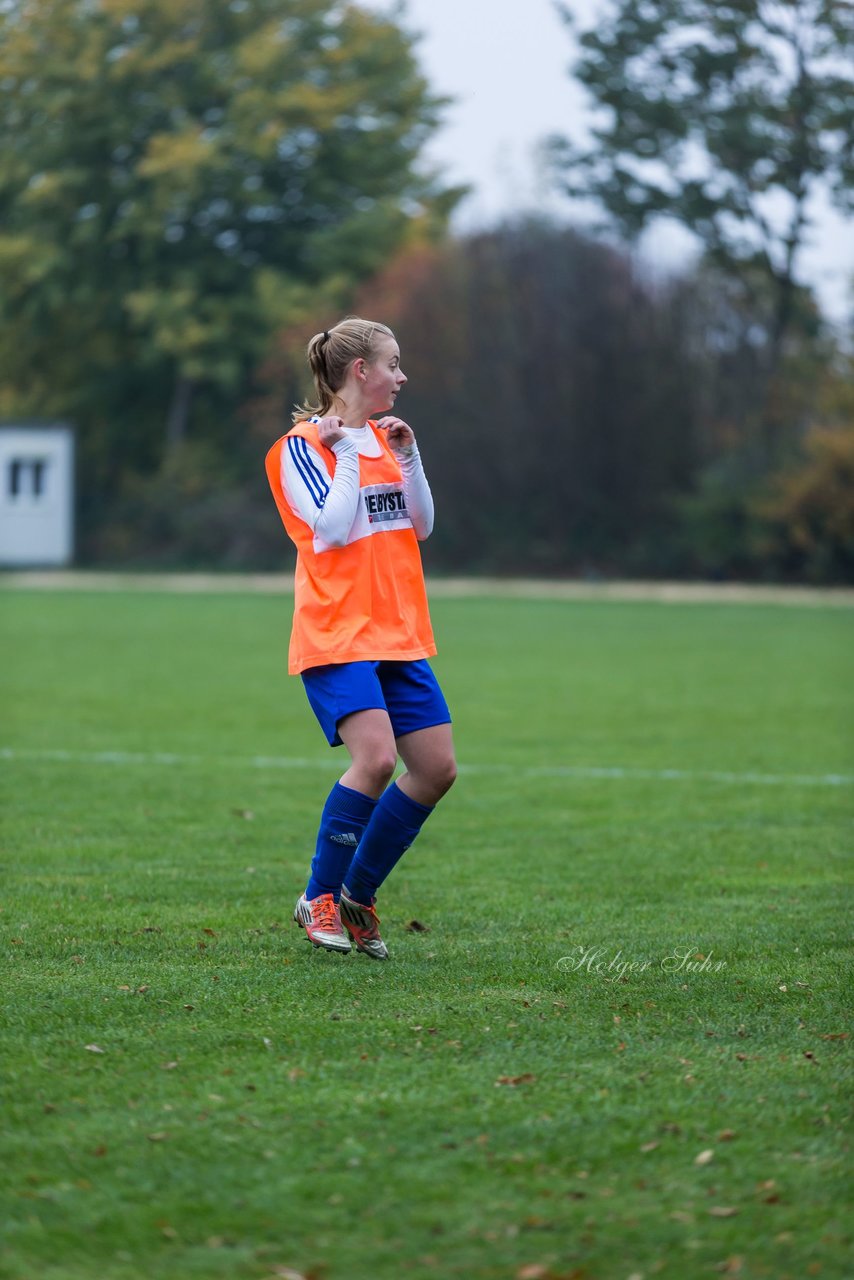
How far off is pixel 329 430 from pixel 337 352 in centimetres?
34

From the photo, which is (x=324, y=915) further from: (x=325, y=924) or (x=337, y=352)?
(x=337, y=352)

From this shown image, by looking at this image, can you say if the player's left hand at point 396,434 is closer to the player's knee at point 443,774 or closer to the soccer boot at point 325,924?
the player's knee at point 443,774

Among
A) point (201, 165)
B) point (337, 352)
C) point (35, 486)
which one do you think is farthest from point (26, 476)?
point (337, 352)

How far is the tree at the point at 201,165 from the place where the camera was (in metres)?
43.5

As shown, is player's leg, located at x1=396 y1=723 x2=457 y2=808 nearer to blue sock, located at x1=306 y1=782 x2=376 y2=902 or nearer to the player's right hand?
blue sock, located at x1=306 y1=782 x2=376 y2=902

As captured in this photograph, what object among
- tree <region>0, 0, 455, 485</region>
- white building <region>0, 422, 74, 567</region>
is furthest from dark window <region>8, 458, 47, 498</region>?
tree <region>0, 0, 455, 485</region>

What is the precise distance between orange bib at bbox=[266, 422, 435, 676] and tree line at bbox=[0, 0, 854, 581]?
30.9 meters

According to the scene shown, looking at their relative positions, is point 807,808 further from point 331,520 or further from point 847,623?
point 847,623

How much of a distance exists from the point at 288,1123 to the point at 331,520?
6.41ft

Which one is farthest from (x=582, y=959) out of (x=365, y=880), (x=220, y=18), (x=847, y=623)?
(x=220, y=18)

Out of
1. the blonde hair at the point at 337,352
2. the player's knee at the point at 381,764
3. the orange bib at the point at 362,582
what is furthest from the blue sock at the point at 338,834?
the blonde hair at the point at 337,352

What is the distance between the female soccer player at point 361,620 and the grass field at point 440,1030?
1.03 feet

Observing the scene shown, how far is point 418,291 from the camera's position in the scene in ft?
134

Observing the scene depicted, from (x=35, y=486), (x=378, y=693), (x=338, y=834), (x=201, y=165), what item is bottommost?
(x=35, y=486)
